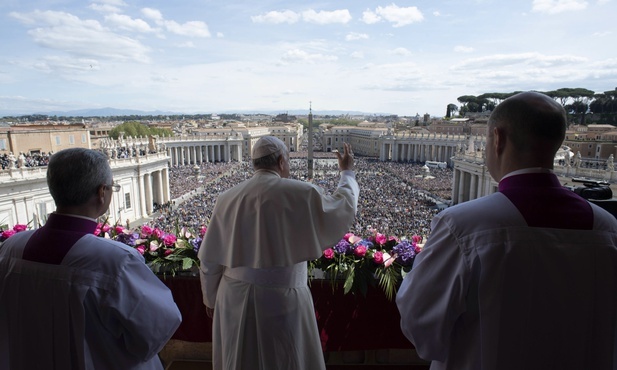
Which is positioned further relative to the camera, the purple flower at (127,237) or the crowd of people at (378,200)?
the crowd of people at (378,200)

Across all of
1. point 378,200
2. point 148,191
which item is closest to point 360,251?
point 378,200

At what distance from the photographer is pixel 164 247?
4.41 meters

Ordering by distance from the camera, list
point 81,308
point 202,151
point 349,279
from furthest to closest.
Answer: point 202,151
point 349,279
point 81,308

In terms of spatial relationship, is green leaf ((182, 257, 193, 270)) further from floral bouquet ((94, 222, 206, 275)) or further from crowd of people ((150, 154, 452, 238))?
crowd of people ((150, 154, 452, 238))

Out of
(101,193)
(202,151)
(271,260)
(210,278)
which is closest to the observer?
(101,193)

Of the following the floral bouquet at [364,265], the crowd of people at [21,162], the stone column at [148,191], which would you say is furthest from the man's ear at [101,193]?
the stone column at [148,191]

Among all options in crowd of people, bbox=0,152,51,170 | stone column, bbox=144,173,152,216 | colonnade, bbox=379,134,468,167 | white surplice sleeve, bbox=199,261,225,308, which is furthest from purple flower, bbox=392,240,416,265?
colonnade, bbox=379,134,468,167

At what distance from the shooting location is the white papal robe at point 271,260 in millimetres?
2857

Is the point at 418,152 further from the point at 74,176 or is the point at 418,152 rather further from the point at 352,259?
the point at 74,176

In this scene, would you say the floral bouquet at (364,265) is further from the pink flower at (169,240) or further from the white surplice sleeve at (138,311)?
the white surplice sleeve at (138,311)

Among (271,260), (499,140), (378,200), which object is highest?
(499,140)

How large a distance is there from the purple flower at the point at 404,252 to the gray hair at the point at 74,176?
111 inches

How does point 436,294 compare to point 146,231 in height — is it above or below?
above

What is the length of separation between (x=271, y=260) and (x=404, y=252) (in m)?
1.63
